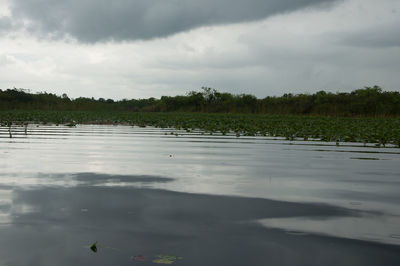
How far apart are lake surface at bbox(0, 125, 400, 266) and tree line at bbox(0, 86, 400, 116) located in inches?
1672

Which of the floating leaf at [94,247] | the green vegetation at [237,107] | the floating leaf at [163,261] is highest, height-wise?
the green vegetation at [237,107]

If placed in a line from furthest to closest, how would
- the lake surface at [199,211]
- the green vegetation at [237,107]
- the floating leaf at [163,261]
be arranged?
the green vegetation at [237,107]
the lake surface at [199,211]
the floating leaf at [163,261]

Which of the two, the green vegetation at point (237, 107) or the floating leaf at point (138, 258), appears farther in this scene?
the green vegetation at point (237, 107)

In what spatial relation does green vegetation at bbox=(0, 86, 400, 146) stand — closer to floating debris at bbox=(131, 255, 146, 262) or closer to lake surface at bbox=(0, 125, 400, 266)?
lake surface at bbox=(0, 125, 400, 266)

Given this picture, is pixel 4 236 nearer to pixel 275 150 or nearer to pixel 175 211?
pixel 175 211

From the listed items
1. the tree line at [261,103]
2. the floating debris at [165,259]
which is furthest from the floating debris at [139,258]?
the tree line at [261,103]

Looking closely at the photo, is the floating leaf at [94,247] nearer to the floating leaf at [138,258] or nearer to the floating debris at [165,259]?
the floating leaf at [138,258]

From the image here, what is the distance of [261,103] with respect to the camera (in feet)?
218

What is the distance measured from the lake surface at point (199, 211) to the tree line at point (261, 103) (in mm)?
42463

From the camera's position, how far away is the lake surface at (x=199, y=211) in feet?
14.0

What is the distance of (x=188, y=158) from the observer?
37.8 feet

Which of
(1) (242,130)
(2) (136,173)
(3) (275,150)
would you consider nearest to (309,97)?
(1) (242,130)

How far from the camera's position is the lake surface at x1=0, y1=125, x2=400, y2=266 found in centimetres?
426

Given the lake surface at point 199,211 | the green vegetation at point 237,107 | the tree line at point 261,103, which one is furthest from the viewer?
the tree line at point 261,103
